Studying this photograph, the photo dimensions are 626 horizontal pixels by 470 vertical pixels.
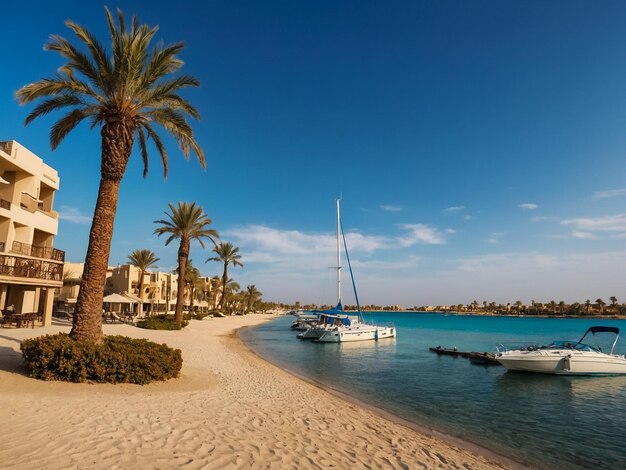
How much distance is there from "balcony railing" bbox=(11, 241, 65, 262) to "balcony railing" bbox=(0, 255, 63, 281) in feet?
2.42

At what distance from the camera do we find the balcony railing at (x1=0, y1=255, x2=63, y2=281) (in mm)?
21594

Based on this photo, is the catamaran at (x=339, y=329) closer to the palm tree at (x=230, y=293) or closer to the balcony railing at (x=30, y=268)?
the balcony railing at (x=30, y=268)

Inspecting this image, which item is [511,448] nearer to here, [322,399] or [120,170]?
[322,399]

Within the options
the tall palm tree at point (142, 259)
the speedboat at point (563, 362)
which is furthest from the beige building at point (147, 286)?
the speedboat at point (563, 362)

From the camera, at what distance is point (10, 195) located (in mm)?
26000

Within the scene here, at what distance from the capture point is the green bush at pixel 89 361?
11312mm

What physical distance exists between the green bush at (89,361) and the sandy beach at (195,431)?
378mm

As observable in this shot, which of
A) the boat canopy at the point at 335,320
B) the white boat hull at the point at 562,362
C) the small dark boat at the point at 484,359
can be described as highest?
the boat canopy at the point at 335,320

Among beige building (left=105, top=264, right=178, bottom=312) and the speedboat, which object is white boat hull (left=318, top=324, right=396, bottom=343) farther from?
beige building (left=105, top=264, right=178, bottom=312)

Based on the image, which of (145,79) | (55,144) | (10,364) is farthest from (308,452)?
(55,144)

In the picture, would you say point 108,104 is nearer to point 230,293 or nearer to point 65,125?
point 65,125

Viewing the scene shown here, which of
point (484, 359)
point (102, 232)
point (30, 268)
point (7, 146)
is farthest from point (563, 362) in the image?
point (7, 146)

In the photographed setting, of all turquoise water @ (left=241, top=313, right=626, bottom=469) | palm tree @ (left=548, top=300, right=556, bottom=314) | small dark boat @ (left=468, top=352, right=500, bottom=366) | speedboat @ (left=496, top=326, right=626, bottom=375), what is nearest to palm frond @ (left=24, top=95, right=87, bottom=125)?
turquoise water @ (left=241, top=313, right=626, bottom=469)

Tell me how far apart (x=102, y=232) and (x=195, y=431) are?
9010 mm
